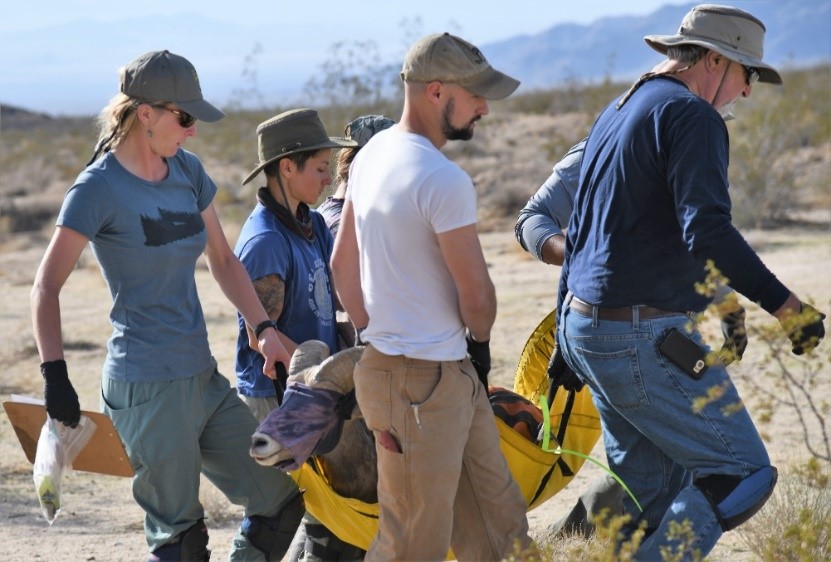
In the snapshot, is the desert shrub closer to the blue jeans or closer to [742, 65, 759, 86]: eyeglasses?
[742, 65, 759, 86]: eyeglasses

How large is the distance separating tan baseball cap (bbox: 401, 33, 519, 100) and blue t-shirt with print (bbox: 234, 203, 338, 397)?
106cm

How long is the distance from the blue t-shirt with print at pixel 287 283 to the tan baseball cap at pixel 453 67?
1.06 meters

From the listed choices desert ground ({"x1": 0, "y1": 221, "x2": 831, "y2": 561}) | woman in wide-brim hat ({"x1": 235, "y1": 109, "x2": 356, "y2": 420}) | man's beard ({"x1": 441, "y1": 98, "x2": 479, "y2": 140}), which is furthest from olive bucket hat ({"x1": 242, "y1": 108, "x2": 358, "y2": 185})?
desert ground ({"x1": 0, "y1": 221, "x2": 831, "y2": 561})

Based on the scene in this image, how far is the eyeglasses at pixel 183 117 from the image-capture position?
3.74m

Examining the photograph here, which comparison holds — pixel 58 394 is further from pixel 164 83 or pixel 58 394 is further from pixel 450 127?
pixel 450 127

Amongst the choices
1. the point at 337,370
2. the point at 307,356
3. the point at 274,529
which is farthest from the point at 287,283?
the point at 274,529

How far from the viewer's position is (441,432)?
132 inches

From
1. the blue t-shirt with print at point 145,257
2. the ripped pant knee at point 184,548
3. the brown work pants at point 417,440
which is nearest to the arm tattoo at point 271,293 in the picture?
the blue t-shirt with print at point 145,257

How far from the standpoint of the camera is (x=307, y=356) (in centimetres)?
371

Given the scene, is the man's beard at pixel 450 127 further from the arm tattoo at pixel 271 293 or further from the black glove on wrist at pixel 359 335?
the arm tattoo at pixel 271 293

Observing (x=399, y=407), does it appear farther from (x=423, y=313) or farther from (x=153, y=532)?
(x=153, y=532)

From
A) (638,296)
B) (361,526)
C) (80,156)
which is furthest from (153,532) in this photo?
(80,156)

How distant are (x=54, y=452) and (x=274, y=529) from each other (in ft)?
2.66

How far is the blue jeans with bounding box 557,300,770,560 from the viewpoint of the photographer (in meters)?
3.47
